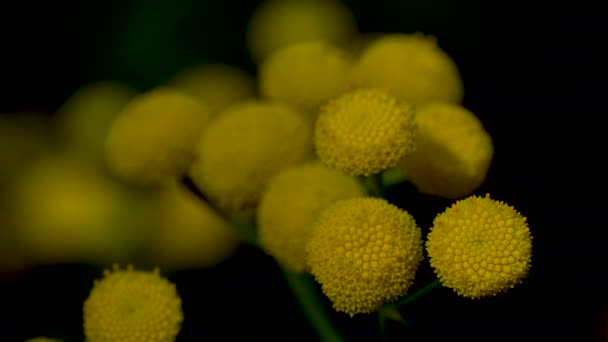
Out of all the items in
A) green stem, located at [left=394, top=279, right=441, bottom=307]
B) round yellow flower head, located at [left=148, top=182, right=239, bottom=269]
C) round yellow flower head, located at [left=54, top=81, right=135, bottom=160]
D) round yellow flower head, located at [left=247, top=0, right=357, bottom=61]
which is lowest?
round yellow flower head, located at [left=148, top=182, right=239, bottom=269]

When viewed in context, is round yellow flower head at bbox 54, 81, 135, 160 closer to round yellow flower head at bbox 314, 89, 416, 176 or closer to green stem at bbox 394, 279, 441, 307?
round yellow flower head at bbox 314, 89, 416, 176

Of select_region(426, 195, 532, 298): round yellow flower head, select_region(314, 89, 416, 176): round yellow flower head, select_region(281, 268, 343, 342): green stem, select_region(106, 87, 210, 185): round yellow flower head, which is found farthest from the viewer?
select_region(106, 87, 210, 185): round yellow flower head

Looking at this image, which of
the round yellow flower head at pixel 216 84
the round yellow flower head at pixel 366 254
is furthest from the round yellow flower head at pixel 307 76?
the round yellow flower head at pixel 216 84

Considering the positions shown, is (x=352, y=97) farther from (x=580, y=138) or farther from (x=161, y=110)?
(x=580, y=138)

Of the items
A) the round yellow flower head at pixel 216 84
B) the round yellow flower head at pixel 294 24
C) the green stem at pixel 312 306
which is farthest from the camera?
the round yellow flower head at pixel 294 24

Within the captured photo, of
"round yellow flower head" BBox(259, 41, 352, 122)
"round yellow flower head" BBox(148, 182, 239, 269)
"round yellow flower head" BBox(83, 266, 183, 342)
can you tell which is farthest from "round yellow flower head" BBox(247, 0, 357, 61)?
"round yellow flower head" BBox(83, 266, 183, 342)

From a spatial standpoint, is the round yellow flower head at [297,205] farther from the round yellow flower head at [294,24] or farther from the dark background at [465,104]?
the round yellow flower head at [294,24]
